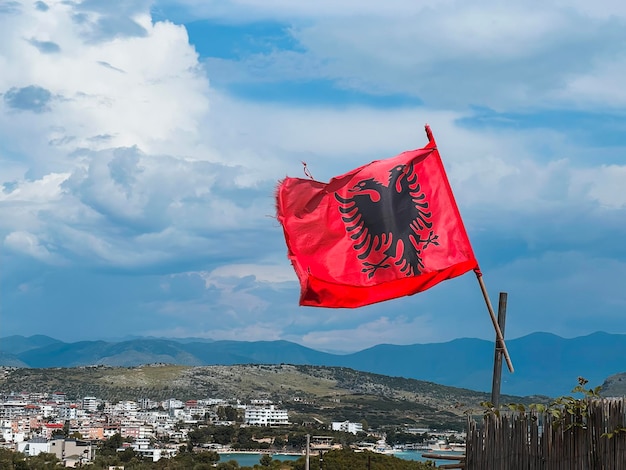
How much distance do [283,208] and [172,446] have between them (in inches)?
3653

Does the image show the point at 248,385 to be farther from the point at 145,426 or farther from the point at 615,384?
the point at 615,384

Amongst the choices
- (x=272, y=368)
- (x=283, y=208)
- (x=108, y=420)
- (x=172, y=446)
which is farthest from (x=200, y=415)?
(x=283, y=208)

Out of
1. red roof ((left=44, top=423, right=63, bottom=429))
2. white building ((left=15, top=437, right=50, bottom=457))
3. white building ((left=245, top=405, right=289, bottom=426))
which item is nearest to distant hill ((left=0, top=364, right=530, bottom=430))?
white building ((left=245, top=405, right=289, bottom=426))

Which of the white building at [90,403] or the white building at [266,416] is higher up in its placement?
the white building at [90,403]

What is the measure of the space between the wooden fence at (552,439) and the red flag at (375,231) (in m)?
1.34

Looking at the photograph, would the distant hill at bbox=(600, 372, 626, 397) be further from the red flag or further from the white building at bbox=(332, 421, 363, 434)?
the white building at bbox=(332, 421, 363, 434)

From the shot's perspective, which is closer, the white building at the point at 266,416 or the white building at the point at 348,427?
the white building at the point at 348,427

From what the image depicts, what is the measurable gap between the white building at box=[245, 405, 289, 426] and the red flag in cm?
10244

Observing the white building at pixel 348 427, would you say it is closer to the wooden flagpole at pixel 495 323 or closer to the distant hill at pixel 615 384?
the distant hill at pixel 615 384

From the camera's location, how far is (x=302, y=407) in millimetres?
133625

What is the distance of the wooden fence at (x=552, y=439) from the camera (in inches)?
295

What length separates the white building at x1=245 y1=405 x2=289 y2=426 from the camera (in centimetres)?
11144

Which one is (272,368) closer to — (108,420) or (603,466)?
(108,420)

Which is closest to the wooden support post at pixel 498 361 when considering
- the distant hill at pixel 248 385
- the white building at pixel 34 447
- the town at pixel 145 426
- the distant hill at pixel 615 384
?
the distant hill at pixel 615 384
